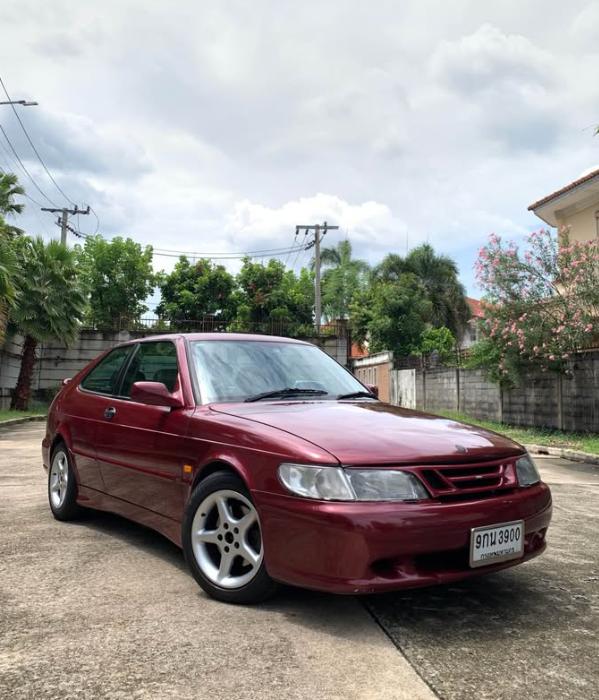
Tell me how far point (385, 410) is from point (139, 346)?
76.7 inches

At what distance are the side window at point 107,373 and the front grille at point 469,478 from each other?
8.74ft

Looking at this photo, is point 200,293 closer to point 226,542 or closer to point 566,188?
point 566,188

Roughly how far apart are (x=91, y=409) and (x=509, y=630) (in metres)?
3.22

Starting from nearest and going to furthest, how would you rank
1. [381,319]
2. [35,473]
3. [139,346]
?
1. [139,346]
2. [35,473]
3. [381,319]

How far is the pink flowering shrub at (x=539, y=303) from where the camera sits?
13.7 metres

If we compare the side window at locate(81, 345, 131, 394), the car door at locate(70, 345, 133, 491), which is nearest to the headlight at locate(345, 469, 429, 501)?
the car door at locate(70, 345, 133, 491)

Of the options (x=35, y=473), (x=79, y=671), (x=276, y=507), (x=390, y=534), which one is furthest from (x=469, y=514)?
(x=35, y=473)

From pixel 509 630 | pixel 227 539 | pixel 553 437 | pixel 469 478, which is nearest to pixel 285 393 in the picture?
pixel 227 539

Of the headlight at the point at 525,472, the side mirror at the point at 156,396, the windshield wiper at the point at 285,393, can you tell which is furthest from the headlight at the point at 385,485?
the side mirror at the point at 156,396

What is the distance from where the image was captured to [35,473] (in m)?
7.86

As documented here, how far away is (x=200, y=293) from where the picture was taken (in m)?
44.9

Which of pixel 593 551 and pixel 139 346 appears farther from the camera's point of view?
pixel 139 346

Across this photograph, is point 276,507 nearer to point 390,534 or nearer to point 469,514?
point 390,534

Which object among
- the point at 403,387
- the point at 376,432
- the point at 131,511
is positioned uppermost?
the point at 403,387
